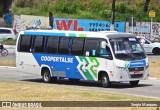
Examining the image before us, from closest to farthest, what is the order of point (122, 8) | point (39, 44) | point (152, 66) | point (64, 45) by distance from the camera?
point (64, 45) < point (39, 44) < point (152, 66) < point (122, 8)

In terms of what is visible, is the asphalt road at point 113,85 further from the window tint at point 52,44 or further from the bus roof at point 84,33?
the bus roof at point 84,33

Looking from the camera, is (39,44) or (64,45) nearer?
(64,45)

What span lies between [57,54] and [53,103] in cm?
980

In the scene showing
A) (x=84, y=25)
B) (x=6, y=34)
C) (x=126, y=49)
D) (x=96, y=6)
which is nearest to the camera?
(x=126, y=49)

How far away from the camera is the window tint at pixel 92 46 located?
22.9 meters

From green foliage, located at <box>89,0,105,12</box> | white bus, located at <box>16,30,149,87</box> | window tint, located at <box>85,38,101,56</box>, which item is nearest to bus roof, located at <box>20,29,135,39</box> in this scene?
white bus, located at <box>16,30,149,87</box>

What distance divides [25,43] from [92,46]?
4.19m

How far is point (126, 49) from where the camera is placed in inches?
887

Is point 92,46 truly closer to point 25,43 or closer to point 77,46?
point 77,46

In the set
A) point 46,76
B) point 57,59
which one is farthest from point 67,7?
point 57,59

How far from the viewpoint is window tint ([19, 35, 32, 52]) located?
2573cm

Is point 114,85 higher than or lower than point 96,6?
higher

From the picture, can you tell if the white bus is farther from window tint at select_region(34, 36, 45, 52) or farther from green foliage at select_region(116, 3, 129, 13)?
green foliage at select_region(116, 3, 129, 13)

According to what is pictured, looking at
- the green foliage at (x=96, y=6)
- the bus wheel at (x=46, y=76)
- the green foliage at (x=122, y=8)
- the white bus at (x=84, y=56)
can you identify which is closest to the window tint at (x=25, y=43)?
the white bus at (x=84, y=56)
